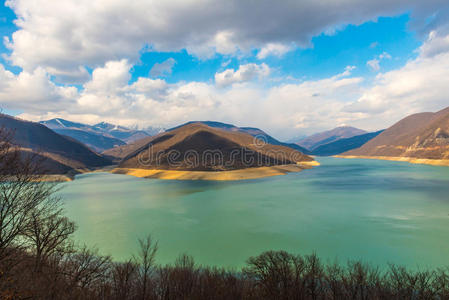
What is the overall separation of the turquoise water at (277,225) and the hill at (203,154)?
42.1 metres

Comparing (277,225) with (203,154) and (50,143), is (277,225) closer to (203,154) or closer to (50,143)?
(203,154)

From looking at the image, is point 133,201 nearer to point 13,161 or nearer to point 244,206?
point 244,206

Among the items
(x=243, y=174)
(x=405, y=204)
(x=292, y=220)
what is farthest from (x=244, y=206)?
(x=243, y=174)

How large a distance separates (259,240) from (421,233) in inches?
660

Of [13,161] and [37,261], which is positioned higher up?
[13,161]

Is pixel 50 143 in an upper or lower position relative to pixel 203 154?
upper

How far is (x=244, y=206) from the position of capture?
1521 inches

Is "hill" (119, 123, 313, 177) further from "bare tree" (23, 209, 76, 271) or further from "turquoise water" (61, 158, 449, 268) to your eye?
"bare tree" (23, 209, 76, 271)

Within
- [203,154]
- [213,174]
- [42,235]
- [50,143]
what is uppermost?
[50,143]

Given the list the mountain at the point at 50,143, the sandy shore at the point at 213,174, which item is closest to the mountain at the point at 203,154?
the sandy shore at the point at 213,174

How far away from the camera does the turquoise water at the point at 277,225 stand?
20266mm

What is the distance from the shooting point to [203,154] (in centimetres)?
9731

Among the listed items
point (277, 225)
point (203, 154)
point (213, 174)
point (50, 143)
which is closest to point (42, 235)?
point (277, 225)

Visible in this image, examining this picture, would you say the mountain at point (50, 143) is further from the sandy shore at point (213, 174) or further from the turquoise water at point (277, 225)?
the turquoise water at point (277, 225)
